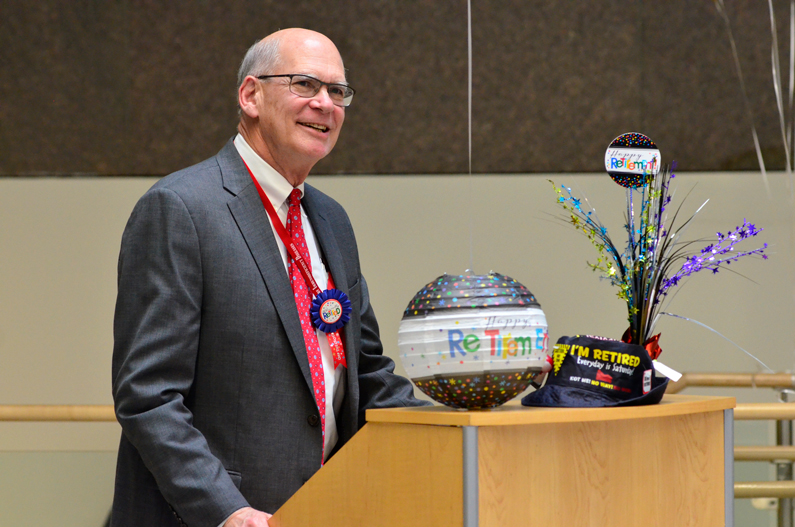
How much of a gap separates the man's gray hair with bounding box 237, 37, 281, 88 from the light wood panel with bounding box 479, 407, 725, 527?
3.04 ft

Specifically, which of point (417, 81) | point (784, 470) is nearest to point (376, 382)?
point (784, 470)

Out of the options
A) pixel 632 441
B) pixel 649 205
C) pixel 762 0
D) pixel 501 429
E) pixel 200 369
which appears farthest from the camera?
pixel 762 0

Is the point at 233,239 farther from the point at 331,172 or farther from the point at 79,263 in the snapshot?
the point at 79,263

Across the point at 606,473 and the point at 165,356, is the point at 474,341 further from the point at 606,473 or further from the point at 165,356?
the point at 165,356

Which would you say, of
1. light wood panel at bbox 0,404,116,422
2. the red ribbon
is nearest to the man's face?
the red ribbon

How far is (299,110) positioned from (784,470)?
75.6 inches

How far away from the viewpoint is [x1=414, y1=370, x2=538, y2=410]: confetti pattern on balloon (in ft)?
3.41

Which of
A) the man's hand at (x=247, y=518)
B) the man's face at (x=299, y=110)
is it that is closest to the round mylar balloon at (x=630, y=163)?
the man's face at (x=299, y=110)

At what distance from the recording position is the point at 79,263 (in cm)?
336

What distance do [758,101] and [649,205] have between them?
238 centimetres

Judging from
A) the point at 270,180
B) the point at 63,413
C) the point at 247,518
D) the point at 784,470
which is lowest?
the point at 784,470

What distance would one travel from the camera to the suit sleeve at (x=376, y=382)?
168 cm

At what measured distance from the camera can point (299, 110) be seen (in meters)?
1.58

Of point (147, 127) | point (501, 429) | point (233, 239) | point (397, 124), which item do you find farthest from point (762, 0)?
point (501, 429)
